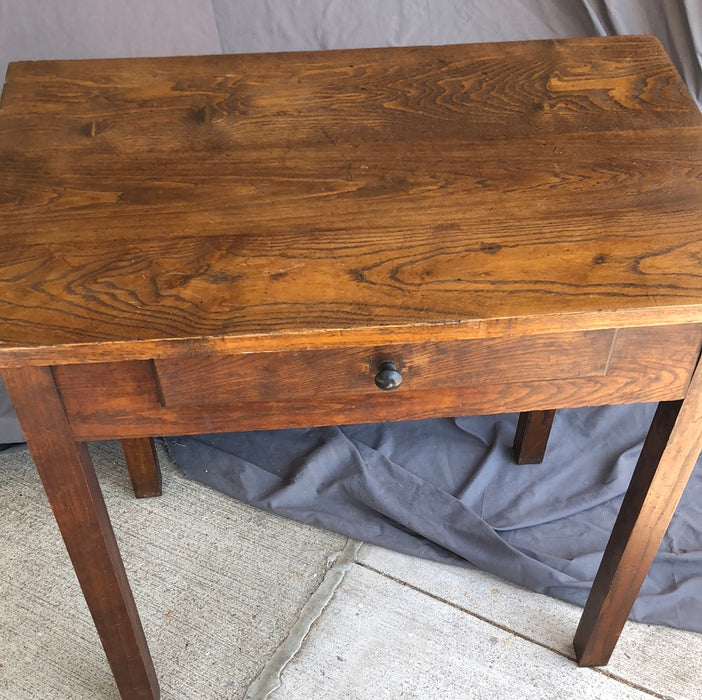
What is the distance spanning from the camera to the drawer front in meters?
0.87

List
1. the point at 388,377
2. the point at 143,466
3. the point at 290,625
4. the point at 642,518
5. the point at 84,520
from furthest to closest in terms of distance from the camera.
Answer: the point at 143,466, the point at 290,625, the point at 642,518, the point at 84,520, the point at 388,377

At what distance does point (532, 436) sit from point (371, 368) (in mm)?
759

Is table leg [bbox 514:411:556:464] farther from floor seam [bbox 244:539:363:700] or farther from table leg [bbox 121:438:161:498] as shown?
table leg [bbox 121:438:161:498]

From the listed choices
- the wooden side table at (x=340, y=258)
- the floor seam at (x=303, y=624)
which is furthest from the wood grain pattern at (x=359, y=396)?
the floor seam at (x=303, y=624)

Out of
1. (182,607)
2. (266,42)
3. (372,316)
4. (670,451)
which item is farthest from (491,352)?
(266,42)

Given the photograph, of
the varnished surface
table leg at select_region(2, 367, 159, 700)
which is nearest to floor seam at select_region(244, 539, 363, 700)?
table leg at select_region(2, 367, 159, 700)

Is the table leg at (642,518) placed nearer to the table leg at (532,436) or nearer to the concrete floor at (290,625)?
the concrete floor at (290,625)

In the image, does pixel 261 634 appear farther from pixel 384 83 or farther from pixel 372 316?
pixel 384 83

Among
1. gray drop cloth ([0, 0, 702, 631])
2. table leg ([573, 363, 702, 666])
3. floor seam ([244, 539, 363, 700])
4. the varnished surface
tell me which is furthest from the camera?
gray drop cloth ([0, 0, 702, 631])

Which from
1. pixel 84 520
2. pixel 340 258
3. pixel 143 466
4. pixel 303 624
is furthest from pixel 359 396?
pixel 143 466

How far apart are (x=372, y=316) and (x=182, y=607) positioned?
0.82m

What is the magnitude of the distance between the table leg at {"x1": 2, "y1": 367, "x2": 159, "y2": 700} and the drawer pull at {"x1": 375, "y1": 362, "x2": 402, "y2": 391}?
329 mm

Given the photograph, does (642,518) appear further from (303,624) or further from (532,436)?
(303,624)

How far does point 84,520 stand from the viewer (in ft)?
3.24
